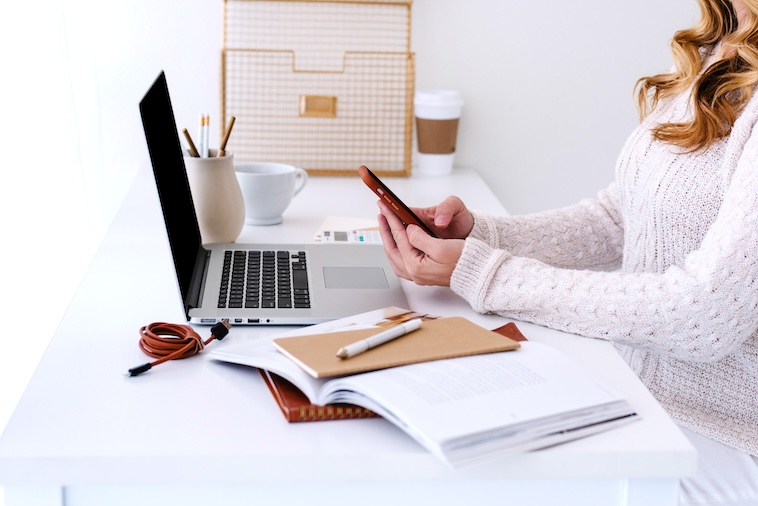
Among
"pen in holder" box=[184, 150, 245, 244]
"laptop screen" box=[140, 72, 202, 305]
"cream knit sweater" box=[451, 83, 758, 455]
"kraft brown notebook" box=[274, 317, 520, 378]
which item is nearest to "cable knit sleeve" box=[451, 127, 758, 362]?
"cream knit sweater" box=[451, 83, 758, 455]

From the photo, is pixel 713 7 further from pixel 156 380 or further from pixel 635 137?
pixel 156 380

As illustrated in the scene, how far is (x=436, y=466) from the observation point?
0.68m

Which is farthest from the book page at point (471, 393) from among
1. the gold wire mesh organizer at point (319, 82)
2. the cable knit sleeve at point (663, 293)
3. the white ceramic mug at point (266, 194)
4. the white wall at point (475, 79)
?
the gold wire mesh organizer at point (319, 82)

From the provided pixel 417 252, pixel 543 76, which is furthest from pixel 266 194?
pixel 543 76

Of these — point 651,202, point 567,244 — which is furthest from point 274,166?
point 651,202

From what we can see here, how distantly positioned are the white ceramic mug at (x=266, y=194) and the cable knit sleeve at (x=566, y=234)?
0.38m

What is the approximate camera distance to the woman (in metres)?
0.90

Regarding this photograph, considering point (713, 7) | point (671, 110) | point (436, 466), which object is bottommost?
point (436, 466)

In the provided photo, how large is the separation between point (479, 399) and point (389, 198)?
0.39 meters

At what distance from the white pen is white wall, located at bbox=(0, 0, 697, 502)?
3.06 feet

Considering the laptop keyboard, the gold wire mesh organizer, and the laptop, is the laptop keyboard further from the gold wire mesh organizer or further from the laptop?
the gold wire mesh organizer

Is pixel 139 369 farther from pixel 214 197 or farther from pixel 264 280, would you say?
pixel 214 197

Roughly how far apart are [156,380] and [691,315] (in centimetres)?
55

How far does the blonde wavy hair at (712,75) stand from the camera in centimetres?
105
